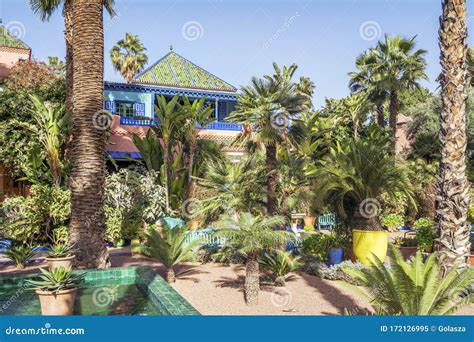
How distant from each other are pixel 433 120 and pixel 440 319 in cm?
2386

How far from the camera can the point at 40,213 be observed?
15070 millimetres

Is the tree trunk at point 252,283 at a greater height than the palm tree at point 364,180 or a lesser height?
lesser

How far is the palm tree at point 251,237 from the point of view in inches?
Answer: 336

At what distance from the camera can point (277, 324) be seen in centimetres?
535

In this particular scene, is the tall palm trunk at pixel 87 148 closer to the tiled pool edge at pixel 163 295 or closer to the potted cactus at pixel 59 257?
the potted cactus at pixel 59 257

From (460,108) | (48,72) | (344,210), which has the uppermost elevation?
(48,72)

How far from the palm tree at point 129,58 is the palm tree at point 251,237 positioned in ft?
108

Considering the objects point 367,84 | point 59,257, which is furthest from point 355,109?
point 59,257

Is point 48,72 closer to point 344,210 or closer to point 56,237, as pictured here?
point 56,237

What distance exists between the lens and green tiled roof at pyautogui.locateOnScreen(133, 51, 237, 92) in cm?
2631

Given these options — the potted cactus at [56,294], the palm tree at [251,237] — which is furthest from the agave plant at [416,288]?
the potted cactus at [56,294]

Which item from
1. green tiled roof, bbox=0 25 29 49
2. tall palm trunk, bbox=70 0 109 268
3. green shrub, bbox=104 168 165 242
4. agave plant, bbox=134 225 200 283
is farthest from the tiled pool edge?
green tiled roof, bbox=0 25 29 49

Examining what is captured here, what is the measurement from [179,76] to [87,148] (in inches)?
709

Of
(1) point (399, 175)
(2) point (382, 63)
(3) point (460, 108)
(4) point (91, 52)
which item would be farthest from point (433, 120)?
(4) point (91, 52)
